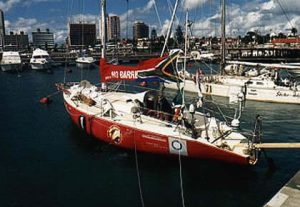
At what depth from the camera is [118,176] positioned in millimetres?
19953

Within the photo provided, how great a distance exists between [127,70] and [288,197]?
43.0 ft

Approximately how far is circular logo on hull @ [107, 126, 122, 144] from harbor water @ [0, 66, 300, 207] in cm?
116

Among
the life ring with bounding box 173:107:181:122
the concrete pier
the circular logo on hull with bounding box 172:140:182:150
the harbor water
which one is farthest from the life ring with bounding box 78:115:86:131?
the concrete pier

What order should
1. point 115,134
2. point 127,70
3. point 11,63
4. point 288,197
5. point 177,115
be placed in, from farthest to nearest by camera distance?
point 11,63
point 127,70
point 115,134
point 177,115
point 288,197

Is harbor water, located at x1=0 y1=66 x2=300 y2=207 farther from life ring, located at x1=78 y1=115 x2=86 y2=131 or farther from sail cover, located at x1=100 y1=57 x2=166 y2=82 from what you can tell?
sail cover, located at x1=100 y1=57 x2=166 y2=82

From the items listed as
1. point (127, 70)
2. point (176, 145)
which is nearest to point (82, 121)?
point (127, 70)

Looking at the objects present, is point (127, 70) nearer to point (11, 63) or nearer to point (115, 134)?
point (115, 134)

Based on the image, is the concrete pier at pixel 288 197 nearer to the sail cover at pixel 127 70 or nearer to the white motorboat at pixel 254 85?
the sail cover at pixel 127 70

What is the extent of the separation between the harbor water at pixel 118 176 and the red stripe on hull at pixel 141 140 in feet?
2.87

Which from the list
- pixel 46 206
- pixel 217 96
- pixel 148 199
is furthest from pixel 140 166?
pixel 217 96

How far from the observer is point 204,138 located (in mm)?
19812

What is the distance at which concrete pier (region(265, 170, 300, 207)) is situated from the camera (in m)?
13.1

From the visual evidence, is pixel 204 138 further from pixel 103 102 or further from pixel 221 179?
pixel 103 102

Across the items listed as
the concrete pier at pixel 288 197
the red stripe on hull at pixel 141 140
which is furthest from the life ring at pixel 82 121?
the concrete pier at pixel 288 197
